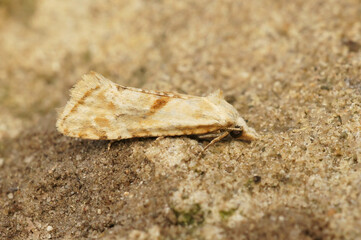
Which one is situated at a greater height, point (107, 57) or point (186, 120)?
point (186, 120)

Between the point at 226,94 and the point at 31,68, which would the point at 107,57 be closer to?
the point at 31,68

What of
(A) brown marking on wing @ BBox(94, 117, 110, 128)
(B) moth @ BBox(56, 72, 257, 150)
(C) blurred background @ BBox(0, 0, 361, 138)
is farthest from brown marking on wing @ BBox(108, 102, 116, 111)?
(C) blurred background @ BBox(0, 0, 361, 138)

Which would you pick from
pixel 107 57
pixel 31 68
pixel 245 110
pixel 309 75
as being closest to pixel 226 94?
pixel 245 110

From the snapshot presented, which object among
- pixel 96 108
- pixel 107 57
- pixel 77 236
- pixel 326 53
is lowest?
pixel 77 236

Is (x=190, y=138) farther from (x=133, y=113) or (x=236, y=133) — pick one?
(x=133, y=113)

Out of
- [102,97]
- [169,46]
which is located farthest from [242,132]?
[169,46]

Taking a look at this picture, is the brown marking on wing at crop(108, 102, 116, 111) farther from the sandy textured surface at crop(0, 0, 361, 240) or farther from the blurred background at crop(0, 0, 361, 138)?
the blurred background at crop(0, 0, 361, 138)
